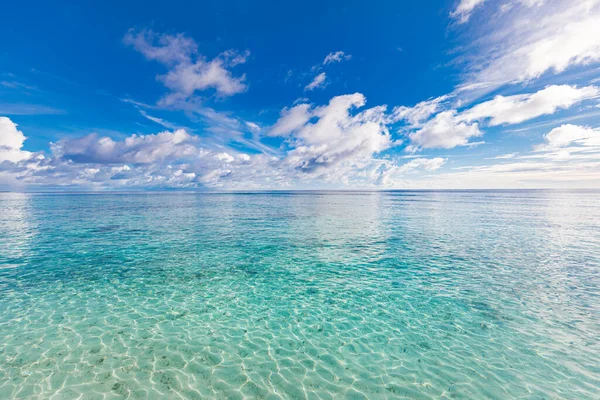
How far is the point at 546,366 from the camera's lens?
9.59m

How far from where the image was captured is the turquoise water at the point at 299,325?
28.8 ft

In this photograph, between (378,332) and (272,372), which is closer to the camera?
(272,372)

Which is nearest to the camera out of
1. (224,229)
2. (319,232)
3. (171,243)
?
(171,243)

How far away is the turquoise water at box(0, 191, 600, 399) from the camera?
8.79 meters

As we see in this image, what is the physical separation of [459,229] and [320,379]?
37.5 metres

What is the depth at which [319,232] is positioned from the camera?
37000 millimetres

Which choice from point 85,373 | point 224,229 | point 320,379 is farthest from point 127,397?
point 224,229

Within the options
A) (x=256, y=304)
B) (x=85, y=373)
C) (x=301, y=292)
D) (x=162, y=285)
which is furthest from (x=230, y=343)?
(x=162, y=285)

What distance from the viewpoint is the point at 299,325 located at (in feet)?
40.9

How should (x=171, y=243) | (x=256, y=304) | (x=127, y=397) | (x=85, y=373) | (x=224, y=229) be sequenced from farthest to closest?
(x=224, y=229) < (x=171, y=243) < (x=256, y=304) < (x=85, y=373) < (x=127, y=397)

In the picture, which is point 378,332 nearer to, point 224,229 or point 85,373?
point 85,373

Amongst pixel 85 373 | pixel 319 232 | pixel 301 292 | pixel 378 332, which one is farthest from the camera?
pixel 319 232

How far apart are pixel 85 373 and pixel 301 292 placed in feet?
33.5

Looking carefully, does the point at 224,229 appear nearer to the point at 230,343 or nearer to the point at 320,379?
the point at 230,343
